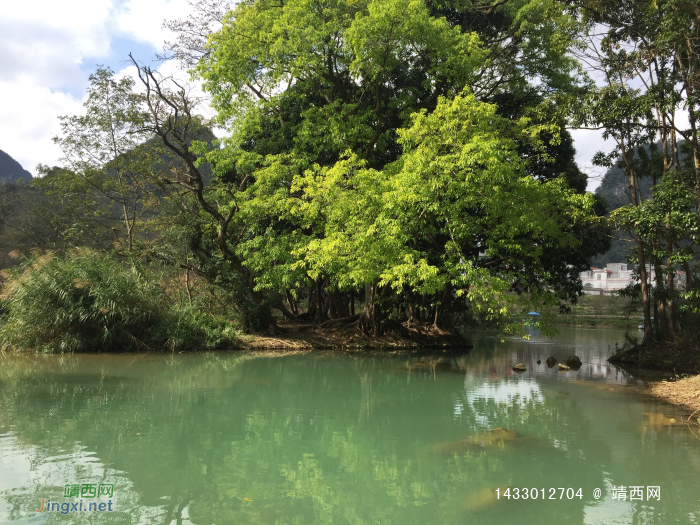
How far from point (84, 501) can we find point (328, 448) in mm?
2359

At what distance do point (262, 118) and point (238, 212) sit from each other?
357 cm

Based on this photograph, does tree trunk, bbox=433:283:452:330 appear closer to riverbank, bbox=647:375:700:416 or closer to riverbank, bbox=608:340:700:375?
riverbank, bbox=608:340:700:375

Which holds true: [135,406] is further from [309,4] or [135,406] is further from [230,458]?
[309,4]

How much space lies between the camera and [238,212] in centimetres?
1492

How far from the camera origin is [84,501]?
12.3 feet

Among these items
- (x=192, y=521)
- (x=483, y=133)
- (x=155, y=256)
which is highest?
(x=483, y=133)

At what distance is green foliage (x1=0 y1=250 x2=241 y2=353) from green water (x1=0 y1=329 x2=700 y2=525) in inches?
73.1

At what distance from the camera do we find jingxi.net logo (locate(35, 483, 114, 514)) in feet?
11.9

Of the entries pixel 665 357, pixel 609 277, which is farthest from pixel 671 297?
pixel 609 277

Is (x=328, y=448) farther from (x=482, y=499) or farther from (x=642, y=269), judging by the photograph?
(x=642, y=269)

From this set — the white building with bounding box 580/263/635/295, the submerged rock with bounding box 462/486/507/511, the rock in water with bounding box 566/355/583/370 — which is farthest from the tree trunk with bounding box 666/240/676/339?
the white building with bounding box 580/263/635/295

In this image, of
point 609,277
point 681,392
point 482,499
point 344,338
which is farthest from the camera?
point 609,277

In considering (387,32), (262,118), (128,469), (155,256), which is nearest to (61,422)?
(128,469)

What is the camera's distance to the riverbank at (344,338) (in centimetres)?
1454
